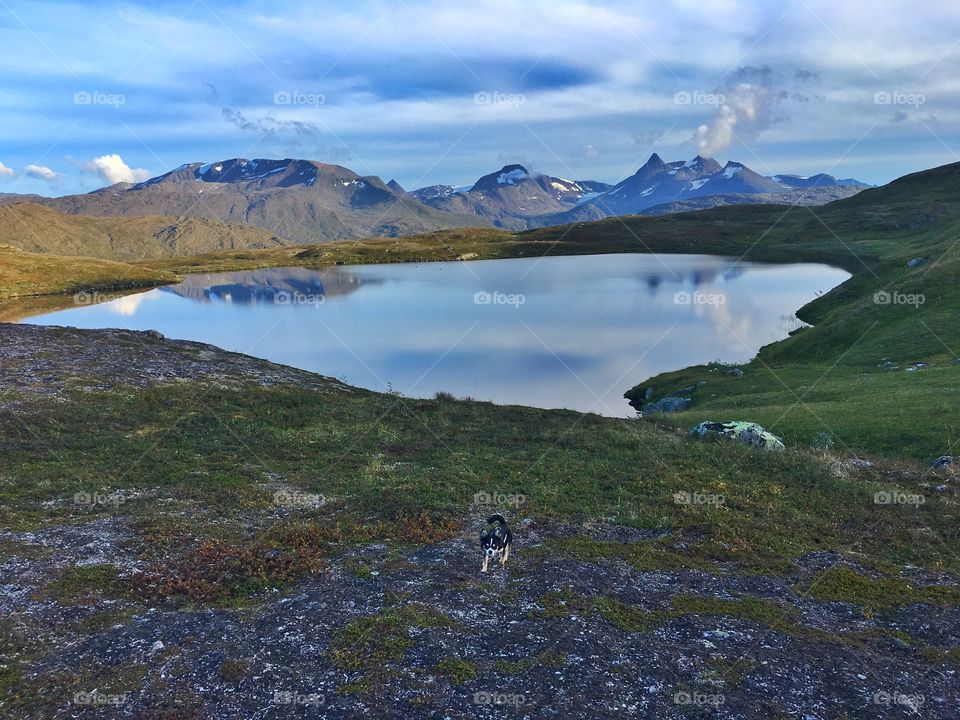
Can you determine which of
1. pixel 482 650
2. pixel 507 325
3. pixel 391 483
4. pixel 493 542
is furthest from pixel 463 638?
pixel 507 325

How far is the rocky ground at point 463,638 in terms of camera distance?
46.4ft

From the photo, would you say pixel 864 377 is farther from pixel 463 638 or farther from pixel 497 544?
pixel 463 638

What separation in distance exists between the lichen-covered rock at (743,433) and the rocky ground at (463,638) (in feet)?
46.7

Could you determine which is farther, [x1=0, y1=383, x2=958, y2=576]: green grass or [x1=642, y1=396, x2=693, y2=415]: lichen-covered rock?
[x1=642, y1=396, x2=693, y2=415]: lichen-covered rock

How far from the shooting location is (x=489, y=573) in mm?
20312

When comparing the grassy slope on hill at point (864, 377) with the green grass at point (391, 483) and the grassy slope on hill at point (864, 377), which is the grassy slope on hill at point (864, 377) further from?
the green grass at point (391, 483)

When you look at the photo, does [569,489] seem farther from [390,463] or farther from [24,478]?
[24,478]

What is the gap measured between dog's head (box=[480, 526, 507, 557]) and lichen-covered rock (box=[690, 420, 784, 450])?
2144cm

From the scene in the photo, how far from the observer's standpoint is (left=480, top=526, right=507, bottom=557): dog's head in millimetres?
20500

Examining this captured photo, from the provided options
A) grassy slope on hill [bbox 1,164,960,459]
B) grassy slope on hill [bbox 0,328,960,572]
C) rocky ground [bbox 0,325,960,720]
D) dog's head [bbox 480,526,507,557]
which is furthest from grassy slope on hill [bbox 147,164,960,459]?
dog's head [bbox 480,526,507,557]

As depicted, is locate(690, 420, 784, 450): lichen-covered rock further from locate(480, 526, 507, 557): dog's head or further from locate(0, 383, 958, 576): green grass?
locate(480, 526, 507, 557): dog's head

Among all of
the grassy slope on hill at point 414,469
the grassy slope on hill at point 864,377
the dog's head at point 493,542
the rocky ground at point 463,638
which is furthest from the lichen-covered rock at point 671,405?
the dog's head at point 493,542

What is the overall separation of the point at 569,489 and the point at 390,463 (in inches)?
404

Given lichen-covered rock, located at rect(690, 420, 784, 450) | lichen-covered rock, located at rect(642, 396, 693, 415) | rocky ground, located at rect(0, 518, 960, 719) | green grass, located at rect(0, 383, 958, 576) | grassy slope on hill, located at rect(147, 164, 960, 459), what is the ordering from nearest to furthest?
rocky ground, located at rect(0, 518, 960, 719), green grass, located at rect(0, 383, 958, 576), lichen-covered rock, located at rect(690, 420, 784, 450), grassy slope on hill, located at rect(147, 164, 960, 459), lichen-covered rock, located at rect(642, 396, 693, 415)
